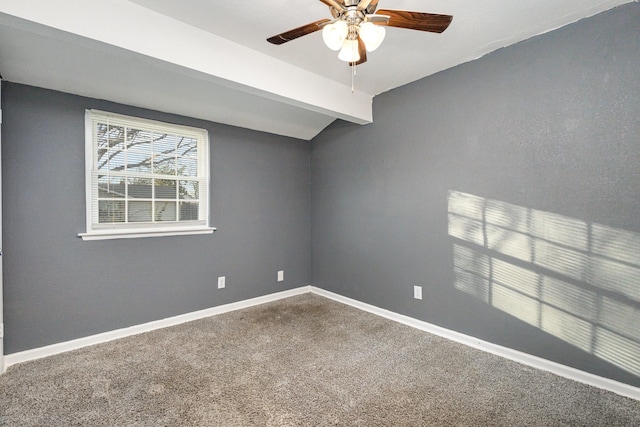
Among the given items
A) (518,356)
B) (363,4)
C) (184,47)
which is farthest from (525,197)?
(184,47)

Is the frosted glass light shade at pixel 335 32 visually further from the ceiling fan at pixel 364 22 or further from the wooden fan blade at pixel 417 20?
the wooden fan blade at pixel 417 20

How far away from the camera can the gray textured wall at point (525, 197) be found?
1.82 metres

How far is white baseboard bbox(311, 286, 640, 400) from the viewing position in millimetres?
1827

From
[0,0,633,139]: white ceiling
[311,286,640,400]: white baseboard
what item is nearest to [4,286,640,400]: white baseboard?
[311,286,640,400]: white baseboard

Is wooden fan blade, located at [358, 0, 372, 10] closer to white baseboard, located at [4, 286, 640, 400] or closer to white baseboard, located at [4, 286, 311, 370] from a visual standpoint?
white baseboard, located at [4, 286, 640, 400]

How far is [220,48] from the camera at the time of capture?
2.05m

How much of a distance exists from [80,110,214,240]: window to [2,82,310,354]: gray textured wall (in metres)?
0.08

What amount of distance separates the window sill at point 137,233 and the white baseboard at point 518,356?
198 cm

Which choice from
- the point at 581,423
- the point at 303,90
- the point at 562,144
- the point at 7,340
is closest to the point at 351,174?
the point at 303,90

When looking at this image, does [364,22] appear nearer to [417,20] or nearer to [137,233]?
[417,20]

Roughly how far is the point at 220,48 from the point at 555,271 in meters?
2.80

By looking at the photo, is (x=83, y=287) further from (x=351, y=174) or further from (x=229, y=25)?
(x=351, y=174)

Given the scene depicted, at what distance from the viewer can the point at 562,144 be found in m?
2.01

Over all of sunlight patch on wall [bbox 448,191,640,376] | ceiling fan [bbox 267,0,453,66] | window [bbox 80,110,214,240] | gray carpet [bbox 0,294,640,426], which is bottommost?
gray carpet [bbox 0,294,640,426]
